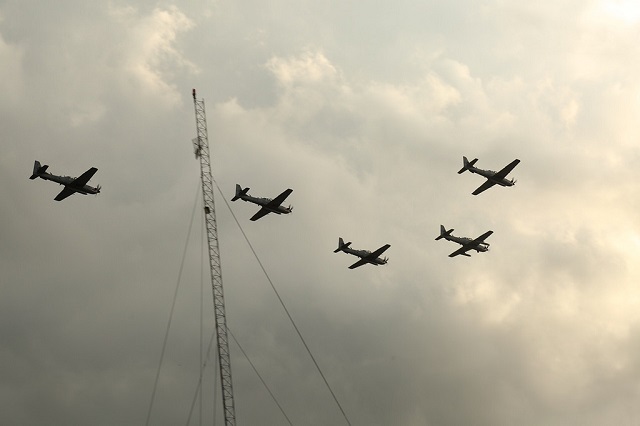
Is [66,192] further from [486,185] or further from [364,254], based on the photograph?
[486,185]

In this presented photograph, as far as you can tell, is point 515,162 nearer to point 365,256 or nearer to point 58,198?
point 365,256

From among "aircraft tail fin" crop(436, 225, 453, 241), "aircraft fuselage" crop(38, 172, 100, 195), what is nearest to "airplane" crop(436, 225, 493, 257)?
"aircraft tail fin" crop(436, 225, 453, 241)

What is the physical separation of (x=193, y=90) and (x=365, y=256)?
3802 centimetres

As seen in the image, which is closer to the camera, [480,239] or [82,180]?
[82,180]

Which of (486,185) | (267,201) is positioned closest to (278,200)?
(267,201)

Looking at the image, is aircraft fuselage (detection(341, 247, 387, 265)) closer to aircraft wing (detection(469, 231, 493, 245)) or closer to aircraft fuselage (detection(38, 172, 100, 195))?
aircraft wing (detection(469, 231, 493, 245))

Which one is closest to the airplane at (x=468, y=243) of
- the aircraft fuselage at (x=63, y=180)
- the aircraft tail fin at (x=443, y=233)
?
the aircraft tail fin at (x=443, y=233)

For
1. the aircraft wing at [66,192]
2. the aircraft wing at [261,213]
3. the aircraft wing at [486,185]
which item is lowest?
the aircraft wing at [66,192]

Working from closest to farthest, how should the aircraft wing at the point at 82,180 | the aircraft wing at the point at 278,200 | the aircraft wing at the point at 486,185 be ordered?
the aircraft wing at the point at 82,180 → the aircraft wing at the point at 278,200 → the aircraft wing at the point at 486,185

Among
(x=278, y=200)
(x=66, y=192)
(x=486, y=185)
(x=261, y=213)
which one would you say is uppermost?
(x=486, y=185)

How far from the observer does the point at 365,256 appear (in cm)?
13738

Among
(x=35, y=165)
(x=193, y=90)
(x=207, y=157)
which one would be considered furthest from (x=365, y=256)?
(x=35, y=165)

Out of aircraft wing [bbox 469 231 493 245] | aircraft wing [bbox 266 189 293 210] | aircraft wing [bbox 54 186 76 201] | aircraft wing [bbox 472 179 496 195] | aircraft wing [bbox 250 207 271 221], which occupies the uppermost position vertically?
aircraft wing [bbox 472 179 496 195]

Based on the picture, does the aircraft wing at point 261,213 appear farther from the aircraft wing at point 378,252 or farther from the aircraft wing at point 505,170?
the aircraft wing at point 505,170
